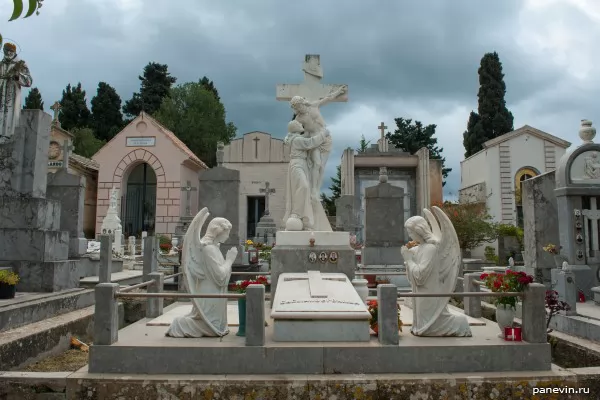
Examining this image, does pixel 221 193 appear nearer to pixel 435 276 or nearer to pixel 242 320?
pixel 242 320

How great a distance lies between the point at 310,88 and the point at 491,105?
1087 inches

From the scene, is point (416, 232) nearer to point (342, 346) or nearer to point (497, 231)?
point (342, 346)

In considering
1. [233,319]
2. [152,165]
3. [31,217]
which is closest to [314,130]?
[233,319]

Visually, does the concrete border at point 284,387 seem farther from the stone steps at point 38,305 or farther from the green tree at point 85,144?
the green tree at point 85,144

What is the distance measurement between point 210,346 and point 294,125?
15.1 feet

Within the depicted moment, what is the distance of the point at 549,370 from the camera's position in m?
4.37

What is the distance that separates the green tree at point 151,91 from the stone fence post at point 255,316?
40.7m

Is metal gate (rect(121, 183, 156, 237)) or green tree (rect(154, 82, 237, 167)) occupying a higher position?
green tree (rect(154, 82, 237, 167))

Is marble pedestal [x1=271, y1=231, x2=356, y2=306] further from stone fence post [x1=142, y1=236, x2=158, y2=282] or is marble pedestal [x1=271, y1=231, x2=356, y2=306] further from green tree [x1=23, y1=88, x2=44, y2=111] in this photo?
green tree [x1=23, y1=88, x2=44, y2=111]

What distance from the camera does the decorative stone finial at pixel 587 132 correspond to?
9844mm

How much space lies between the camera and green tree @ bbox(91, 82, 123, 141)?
3978 centimetres

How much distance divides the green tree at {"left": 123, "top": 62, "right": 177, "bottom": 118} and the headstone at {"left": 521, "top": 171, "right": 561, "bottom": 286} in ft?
122

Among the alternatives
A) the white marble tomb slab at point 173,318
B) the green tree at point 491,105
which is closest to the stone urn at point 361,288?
the white marble tomb slab at point 173,318

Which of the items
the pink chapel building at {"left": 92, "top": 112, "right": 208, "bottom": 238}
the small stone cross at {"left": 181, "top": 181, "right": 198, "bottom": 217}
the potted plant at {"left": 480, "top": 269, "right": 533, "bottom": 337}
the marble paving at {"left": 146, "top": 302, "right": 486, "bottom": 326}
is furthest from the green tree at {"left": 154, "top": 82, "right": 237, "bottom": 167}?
the potted plant at {"left": 480, "top": 269, "right": 533, "bottom": 337}
